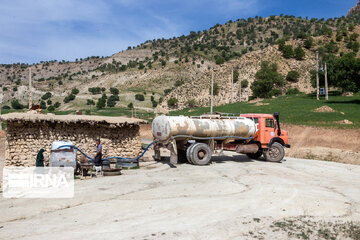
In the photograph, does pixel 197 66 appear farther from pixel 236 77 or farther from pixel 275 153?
pixel 275 153

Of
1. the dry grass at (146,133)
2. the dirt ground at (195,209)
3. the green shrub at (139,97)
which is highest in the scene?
the green shrub at (139,97)

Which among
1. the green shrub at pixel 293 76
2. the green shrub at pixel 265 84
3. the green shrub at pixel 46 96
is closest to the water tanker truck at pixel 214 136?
the green shrub at pixel 265 84

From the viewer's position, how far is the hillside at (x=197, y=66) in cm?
9412

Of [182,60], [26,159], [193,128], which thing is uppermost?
[182,60]

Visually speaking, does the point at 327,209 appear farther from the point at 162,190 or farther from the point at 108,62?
the point at 108,62

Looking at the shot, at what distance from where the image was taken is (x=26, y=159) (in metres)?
16.5

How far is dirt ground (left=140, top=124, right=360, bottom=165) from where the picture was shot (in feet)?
76.2

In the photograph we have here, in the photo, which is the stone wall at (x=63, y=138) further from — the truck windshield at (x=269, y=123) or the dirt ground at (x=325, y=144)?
the dirt ground at (x=325, y=144)

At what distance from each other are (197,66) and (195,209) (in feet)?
432

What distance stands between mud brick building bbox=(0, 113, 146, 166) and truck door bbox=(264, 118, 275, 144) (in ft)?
27.6

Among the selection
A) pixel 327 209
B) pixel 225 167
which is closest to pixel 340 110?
pixel 225 167

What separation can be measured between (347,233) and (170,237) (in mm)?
4632

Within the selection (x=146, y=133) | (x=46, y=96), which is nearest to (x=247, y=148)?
(x=146, y=133)

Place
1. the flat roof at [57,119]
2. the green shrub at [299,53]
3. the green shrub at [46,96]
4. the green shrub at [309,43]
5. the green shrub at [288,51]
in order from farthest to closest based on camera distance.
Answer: the green shrub at [46,96] → the green shrub at [309,43] → the green shrub at [288,51] → the green shrub at [299,53] → the flat roof at [57,119]
